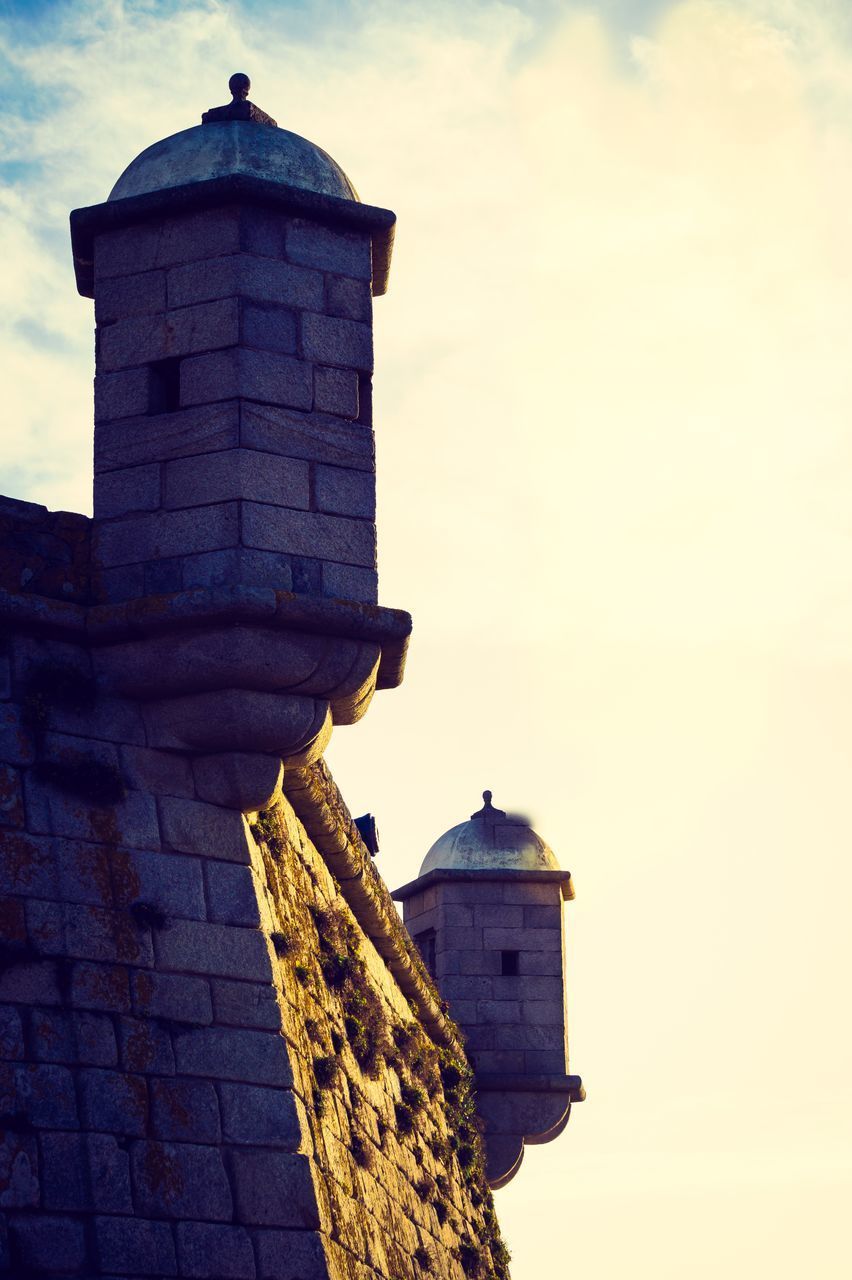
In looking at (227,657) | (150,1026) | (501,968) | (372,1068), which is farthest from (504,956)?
(150,1026)

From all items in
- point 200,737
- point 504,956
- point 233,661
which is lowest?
point 200,737

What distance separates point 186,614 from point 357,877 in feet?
11.7

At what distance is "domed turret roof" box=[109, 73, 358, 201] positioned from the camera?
33.8 feet

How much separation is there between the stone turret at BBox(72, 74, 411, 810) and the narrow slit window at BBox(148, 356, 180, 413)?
11 millimetres

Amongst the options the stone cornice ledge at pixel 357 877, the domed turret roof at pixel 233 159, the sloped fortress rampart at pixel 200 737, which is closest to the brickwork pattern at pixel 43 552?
the sloped fortress rampart at pixel 200 737

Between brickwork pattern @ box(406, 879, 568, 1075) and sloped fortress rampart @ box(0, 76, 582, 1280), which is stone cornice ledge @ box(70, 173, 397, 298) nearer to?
sloped fortress rampart @ box(0, 76, 582, 1280)

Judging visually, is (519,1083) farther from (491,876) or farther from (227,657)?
(227,657)

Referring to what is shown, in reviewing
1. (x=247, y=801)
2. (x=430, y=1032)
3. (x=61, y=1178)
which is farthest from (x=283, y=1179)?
(x=430, y=1032)

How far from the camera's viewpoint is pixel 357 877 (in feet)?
41.0

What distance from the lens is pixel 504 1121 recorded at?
56.9ft

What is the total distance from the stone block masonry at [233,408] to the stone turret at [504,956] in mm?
8570

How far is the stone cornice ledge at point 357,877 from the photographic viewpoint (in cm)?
1121

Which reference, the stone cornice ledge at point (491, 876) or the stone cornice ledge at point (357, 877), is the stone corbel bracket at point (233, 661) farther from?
the stone cornice ledge at point (491, 876)

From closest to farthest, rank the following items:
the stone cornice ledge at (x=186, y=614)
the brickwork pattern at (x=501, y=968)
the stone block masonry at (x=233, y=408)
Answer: the stone cornice ledge at (x=186, y=614)
the stone block masonry at (x=233, y=408)
the brickwork pattern at (x=501, y=968)
